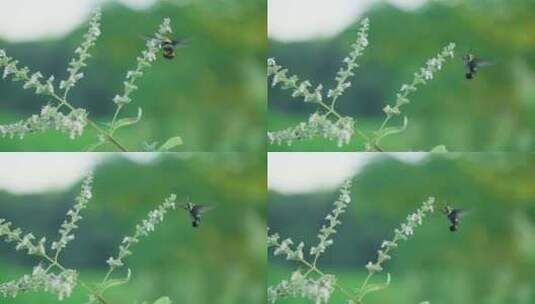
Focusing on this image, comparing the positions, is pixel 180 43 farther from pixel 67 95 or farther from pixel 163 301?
pixel 163 301

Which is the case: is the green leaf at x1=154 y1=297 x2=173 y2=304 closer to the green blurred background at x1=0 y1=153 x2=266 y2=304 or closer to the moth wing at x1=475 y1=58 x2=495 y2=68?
the green blurred background at x1=0 y1=153 x2=266 y2=304

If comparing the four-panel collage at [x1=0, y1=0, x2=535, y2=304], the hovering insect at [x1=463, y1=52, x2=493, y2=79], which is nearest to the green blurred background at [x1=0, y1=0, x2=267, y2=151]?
the four-panel collage at [x1=0, y1=0, x2=535, y2=304]

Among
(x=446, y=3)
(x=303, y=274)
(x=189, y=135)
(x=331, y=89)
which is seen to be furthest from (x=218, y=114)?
(x=446, y=3)

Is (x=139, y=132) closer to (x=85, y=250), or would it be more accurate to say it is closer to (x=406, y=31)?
(x=85, y=250)

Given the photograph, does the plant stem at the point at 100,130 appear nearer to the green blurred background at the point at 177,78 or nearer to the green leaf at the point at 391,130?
the green blurred background at the point at 177,78

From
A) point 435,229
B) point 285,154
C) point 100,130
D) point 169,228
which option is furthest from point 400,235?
point 100,130
